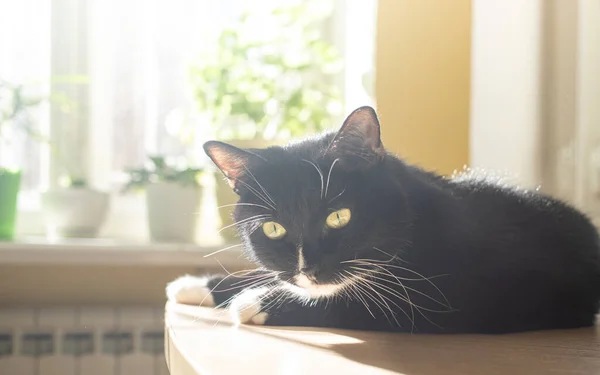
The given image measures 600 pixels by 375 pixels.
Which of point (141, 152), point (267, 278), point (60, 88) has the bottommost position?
point (267, 278)

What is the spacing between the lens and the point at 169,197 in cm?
165

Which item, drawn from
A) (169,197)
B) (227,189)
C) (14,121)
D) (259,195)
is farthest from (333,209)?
(14,121)

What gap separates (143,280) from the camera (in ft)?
5.40

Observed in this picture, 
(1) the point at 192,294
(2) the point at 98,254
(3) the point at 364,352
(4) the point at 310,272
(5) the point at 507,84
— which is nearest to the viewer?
(3) the point at 364,352

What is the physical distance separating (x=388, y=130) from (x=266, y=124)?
0.43 m

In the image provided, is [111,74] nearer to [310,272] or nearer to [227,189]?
[227,189]

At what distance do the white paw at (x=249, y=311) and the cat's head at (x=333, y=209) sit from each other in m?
0.06

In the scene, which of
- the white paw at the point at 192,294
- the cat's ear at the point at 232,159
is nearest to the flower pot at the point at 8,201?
the white paw at the point at 192,294

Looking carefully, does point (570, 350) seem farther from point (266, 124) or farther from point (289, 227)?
point (266, 124)

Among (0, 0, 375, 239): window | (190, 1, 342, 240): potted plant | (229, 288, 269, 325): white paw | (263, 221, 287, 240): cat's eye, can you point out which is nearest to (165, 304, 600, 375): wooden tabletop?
(229, 288, 269, 325): white paw

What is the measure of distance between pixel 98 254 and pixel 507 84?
1.00 m

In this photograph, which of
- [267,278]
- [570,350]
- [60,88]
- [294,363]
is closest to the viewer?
[294,363]

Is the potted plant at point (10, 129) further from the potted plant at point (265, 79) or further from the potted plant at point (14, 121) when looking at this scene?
the potted plant at point (265, 79)

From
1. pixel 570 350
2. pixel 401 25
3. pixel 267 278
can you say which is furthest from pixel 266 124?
pixel 570 350
